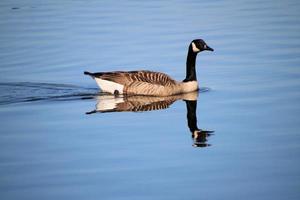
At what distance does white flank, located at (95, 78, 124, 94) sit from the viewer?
53.4 ft

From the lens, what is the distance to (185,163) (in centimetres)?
1066

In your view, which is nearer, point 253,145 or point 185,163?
point 185,163

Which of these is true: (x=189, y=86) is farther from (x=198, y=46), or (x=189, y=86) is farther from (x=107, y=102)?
(x=107, y=102)

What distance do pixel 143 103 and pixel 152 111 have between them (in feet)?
3.63

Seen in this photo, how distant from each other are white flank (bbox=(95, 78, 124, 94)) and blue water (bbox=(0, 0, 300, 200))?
19cm

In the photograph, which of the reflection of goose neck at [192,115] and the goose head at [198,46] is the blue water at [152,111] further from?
the goose head at [198,46]

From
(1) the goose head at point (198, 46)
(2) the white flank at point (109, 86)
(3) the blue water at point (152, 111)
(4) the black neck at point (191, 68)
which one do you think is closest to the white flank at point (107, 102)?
(3) the blue water at point (152, 111)

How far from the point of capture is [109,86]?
16328mm

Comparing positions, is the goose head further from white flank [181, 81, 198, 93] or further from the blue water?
white flank [181, 81, 198, 93]

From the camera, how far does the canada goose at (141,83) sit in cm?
1617

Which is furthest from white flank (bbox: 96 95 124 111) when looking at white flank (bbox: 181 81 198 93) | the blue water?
white flank (bbox: 181 81 198 93)

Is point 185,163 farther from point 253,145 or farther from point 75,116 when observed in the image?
point 75,116
